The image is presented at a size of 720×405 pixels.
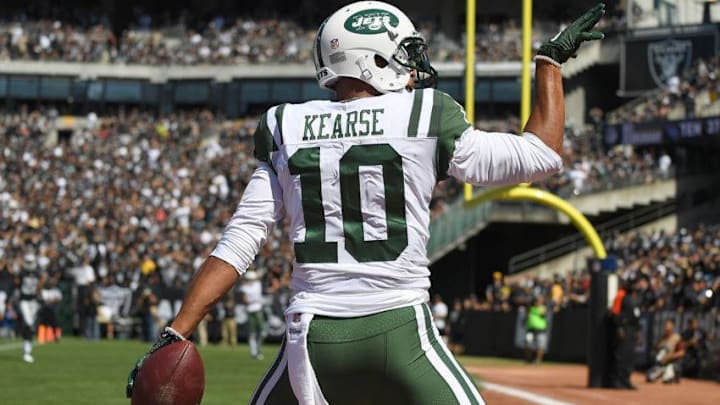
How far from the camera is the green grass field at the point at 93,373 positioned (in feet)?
44.3

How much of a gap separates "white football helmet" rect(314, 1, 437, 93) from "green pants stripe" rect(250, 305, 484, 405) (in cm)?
67

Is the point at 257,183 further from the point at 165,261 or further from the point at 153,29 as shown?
the point at 153,29

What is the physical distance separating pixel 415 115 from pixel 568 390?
12.8m

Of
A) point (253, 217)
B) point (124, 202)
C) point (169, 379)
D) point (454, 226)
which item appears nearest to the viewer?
point (169, 379)

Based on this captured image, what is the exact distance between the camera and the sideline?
14168 mm

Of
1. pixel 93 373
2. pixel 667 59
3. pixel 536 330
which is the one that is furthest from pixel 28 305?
pixel 667 59

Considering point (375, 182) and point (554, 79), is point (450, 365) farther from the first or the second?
point (554, 79)

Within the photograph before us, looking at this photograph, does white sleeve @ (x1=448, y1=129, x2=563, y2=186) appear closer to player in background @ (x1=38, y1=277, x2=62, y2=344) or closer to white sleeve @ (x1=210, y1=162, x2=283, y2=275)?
white sleeve @ (x1=210, y1=162, x2=283, y2=275)

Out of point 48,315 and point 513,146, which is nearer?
point 513,146

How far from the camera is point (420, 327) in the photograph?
385cm

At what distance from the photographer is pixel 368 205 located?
12.7ft

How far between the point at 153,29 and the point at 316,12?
565 centimetres

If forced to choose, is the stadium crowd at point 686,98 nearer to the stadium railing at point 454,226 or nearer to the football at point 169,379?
the stadium railing at point 454,226

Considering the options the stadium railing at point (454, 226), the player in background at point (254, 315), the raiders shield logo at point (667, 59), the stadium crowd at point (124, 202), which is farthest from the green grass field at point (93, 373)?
the raiders shield logo at point (667, 59)
